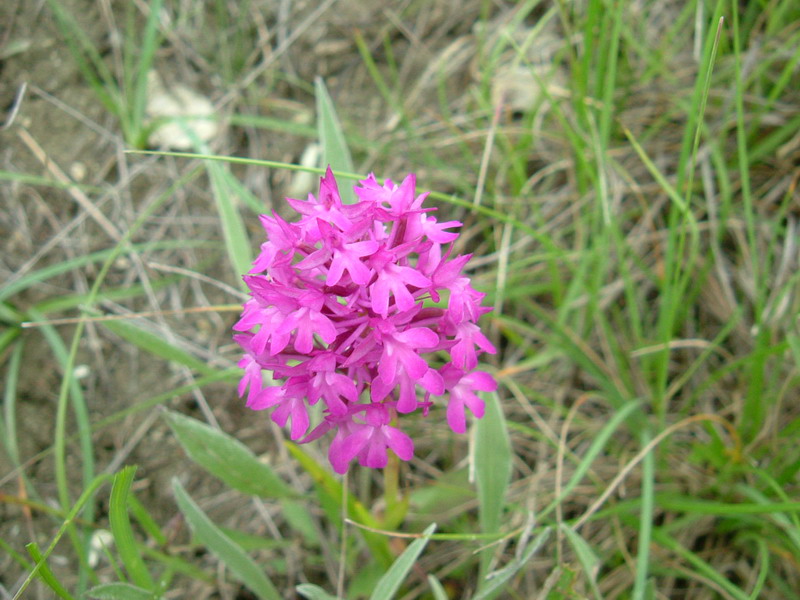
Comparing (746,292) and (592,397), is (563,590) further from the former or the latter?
(746,292)

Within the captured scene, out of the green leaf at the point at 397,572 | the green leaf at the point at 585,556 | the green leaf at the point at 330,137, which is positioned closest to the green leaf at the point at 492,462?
the green leaf at the point at 585,556

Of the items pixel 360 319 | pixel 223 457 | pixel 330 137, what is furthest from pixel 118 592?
pixel 330 137

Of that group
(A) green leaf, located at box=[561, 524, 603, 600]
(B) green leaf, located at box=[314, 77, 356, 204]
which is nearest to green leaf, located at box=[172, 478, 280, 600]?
(A) green leaf, located at box=[561, 524, 603, 600]

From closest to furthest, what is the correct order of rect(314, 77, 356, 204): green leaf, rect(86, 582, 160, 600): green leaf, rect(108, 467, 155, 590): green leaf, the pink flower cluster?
the pink flower cluster
rect(108, 467, 155, 590): green leaf
rect(86, 582, 160, 600): green leaf
rect(314, 77, 356, 204): green leaf

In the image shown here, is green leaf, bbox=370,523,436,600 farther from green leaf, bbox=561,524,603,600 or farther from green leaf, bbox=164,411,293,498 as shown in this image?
green leaf, bbox=164,411,293,498

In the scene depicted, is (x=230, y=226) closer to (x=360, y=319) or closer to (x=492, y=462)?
(x=360, y=319)

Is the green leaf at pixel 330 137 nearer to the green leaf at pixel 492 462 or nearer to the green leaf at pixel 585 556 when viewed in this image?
the green leaf at pixel 492 462

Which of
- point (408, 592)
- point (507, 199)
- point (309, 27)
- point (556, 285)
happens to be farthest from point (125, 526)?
point (309, 27)
